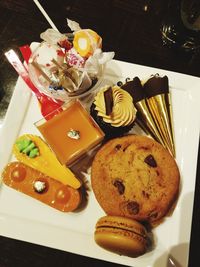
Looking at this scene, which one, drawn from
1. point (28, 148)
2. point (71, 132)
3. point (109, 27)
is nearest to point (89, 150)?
point (71, 132)

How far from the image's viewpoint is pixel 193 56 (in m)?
1.47

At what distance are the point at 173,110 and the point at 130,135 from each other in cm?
23

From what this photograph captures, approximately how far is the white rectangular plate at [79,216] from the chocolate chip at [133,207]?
0.13 meters

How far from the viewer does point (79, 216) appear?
1.24 meters

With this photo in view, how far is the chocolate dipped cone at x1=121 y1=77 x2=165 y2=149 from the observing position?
4.31 feet

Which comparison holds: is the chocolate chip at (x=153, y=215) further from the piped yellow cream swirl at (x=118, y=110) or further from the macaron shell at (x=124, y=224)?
the piped yellow cream swirl at (x=118, y=110)

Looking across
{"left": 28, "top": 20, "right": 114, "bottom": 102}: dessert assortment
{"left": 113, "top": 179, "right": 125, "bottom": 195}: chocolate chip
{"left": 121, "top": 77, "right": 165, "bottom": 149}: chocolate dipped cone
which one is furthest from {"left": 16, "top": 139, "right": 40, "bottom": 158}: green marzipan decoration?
{"left": 121, "top": 77, "right": 165, "bottom": 149}: chocolate dipped cone

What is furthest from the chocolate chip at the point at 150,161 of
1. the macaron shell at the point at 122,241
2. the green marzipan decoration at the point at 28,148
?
the green marzipan decoration at the point at 28,148

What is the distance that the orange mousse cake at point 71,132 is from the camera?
121 centimetres

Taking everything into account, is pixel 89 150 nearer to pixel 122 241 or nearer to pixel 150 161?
pixel 150 161

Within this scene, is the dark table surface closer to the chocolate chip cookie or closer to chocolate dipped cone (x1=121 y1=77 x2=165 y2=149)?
chocolate dipped cone (x1=121 y1=77 x2=165 y2=149)

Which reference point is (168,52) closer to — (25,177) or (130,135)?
(130,135)

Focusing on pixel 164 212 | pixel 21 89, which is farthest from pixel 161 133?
pixel 21 89

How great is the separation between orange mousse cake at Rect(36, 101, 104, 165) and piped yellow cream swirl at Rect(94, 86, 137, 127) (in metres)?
0.05
